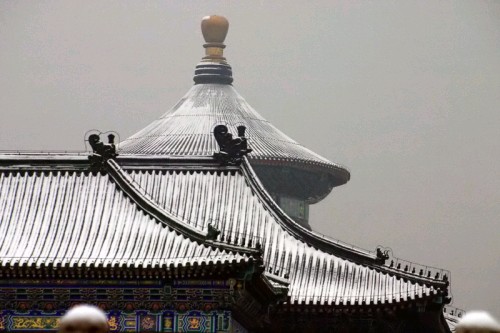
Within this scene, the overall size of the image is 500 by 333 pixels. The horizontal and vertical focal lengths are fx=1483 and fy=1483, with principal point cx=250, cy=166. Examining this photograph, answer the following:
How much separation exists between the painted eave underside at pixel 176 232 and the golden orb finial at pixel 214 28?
21985mm

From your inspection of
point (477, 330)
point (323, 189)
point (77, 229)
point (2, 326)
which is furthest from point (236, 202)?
point (477, 330)

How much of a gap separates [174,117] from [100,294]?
90.2 feet

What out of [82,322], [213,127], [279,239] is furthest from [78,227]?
[213,127]

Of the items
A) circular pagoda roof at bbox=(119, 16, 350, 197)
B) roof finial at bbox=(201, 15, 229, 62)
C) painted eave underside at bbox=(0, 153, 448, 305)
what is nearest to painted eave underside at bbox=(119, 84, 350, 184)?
circular pagoda roof at bbox=(119, 16, 350, 197)

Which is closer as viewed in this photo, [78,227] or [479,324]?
[479,324]

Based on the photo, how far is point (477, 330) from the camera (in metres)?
8.22

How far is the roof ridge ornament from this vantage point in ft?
189

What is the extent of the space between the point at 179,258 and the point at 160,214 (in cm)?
226

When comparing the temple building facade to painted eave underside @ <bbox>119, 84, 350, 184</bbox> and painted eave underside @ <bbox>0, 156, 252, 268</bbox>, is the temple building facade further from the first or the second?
painted eave underside @ <bbox>119, 84, 350, 184</bbox>

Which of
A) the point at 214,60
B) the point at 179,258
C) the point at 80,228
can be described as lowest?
the point at 179,258

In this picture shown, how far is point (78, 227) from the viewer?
29.7 meters

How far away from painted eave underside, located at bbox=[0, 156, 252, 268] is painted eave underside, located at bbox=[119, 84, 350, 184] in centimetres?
1691

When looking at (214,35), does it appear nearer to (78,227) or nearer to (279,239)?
Result: (279,239)

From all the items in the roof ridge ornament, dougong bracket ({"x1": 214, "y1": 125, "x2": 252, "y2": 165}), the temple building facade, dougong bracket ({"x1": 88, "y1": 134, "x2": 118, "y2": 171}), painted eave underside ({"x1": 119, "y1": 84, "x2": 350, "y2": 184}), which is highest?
the roof ridge ornament
